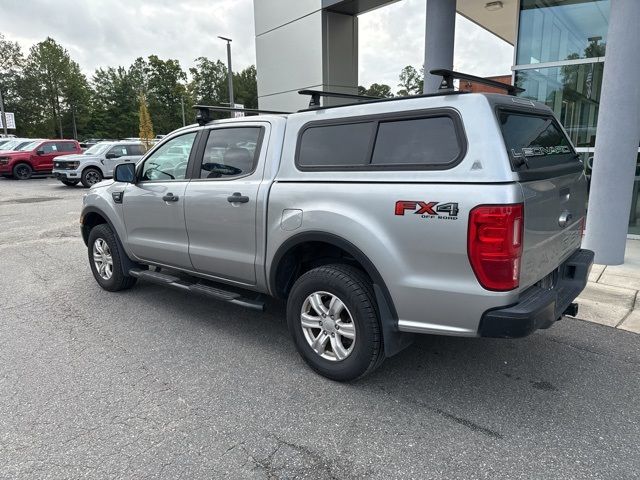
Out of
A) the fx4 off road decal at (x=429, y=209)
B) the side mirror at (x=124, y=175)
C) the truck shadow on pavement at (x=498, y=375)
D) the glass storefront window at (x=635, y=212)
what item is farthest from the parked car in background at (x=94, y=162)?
the fx4 off road decal at (x=429, y=209)

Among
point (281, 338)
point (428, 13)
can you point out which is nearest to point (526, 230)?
point (281, 338)

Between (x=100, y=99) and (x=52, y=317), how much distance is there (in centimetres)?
7188

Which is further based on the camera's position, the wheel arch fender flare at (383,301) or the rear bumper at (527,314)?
the wheel arch fender flare at (383,301)

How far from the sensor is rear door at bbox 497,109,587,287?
2.68 metres

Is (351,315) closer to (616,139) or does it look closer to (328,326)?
(328,326)

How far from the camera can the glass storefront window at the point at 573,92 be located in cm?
792

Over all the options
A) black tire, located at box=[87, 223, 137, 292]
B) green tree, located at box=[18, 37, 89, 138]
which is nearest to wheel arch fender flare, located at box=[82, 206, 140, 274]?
black tire, located at box=[87, 223, 137, 292]

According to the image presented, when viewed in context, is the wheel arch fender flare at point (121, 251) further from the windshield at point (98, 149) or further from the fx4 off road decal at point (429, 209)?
the windshield at point (98, 149)

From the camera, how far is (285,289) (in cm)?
374

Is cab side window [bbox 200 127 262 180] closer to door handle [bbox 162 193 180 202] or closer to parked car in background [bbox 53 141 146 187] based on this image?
door handle [bbox 162 193 180 202]

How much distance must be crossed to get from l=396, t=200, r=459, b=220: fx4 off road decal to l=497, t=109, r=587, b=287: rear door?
0.40 metres

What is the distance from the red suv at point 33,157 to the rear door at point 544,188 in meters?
23.4

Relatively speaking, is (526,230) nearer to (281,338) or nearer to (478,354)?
(478,354)

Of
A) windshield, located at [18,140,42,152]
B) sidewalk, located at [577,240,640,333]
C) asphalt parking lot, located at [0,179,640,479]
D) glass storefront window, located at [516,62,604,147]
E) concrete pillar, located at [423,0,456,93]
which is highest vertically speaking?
concrete pillar, located at [423,0,456,93]
